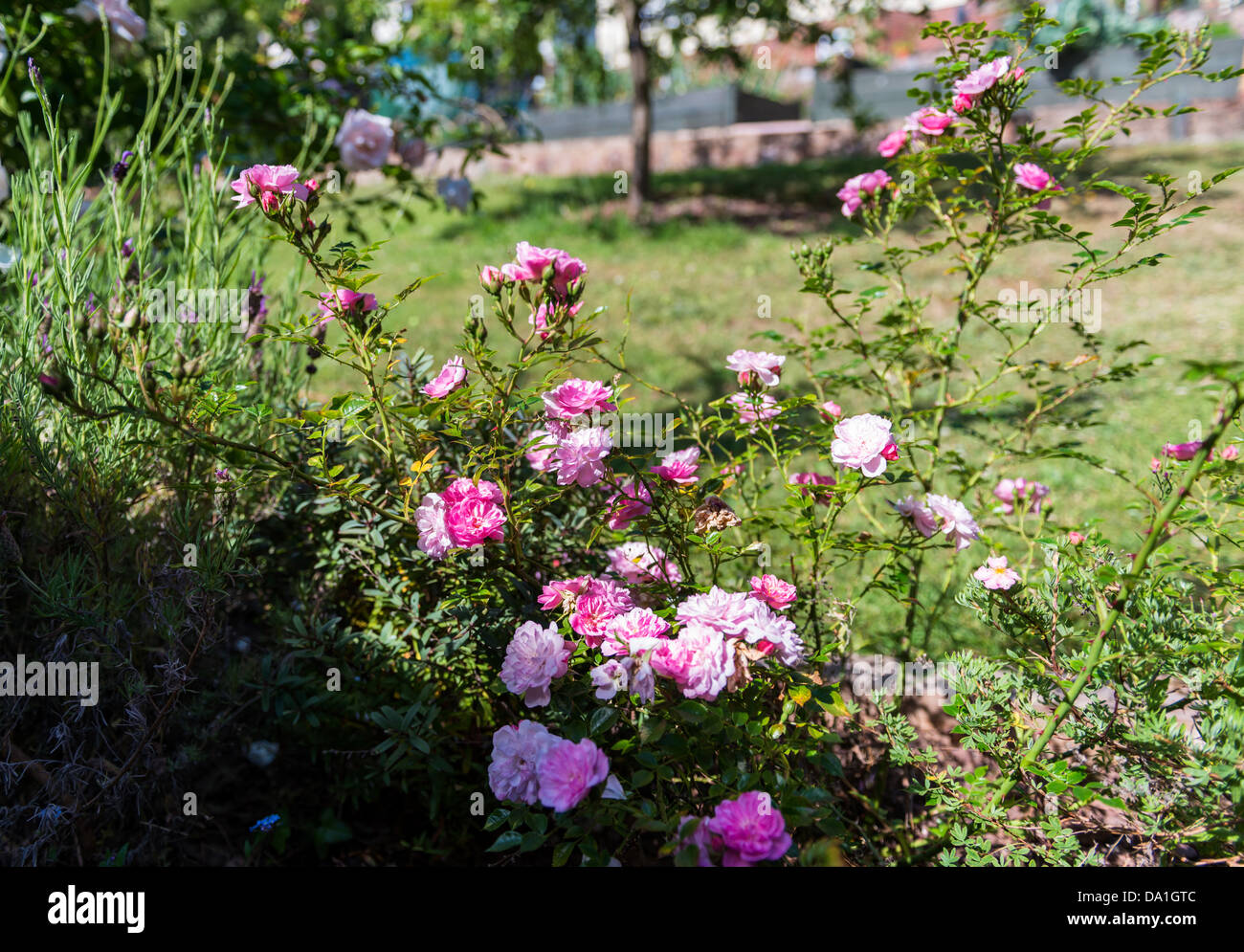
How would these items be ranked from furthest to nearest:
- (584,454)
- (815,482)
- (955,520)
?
(815,482)
(955,520)
(584,454)

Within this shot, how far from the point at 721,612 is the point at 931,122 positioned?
1.09 metres

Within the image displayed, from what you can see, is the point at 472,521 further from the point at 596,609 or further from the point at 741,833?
the point at 741,833

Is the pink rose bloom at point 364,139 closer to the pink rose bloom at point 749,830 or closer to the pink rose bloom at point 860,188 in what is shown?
the pink rose bloom at point 860,188

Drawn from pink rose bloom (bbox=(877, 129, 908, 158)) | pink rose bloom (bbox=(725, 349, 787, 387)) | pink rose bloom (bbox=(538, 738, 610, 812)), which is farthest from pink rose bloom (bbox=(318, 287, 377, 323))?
pink rose bloom (bbox=(877, 129, 908, 158))

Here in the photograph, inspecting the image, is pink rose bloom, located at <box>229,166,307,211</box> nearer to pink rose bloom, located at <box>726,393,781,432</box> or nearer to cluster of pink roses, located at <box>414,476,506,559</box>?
cluster of pink roses, located at <box>414,476,506,559</box>

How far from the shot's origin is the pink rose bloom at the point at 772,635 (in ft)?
3.59

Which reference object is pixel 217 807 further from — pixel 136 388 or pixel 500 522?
pixel 500 522

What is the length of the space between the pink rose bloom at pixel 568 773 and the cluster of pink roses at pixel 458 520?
0.34m

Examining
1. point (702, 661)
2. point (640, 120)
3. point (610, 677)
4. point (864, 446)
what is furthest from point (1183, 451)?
point (640, 120)

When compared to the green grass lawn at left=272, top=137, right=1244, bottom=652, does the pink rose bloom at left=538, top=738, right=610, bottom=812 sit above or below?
below

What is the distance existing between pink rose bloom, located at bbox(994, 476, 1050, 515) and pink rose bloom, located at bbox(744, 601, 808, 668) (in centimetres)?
99

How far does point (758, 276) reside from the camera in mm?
6629

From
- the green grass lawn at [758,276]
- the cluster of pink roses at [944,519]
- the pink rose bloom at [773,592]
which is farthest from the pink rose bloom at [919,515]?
the green grass lawn at [758,276]

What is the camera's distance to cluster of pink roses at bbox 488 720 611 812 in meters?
1.01
